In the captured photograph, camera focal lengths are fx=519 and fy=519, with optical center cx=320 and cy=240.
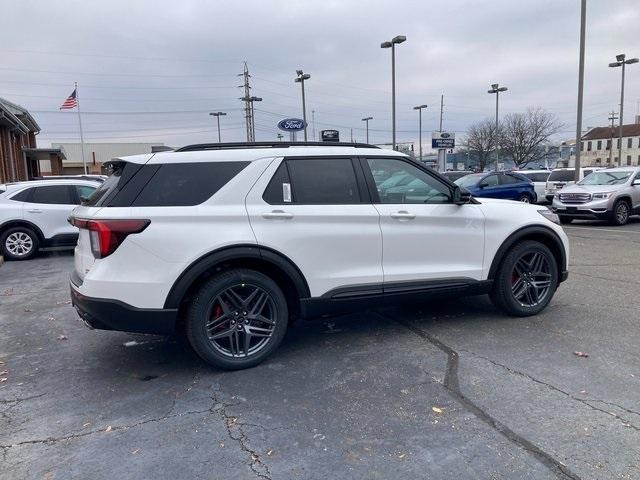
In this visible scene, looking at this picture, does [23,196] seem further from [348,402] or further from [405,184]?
[348,402]

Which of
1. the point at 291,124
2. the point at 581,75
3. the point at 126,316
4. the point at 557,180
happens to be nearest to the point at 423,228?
the point at 126,316

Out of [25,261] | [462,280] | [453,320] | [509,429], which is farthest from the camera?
[25,261]

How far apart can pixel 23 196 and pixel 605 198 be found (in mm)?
14668

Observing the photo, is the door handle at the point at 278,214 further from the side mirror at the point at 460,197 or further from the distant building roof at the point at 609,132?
the distant building roof at the point at 609,132

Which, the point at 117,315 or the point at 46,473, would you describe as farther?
the point at 117,315

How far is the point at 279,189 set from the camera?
441 centimetres

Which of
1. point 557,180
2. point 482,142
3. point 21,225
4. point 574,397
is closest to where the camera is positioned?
point 574,397

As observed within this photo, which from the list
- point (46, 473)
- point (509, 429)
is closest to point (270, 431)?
point (46, 473)

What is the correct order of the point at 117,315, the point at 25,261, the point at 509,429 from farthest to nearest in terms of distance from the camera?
the point at 25,261 → the point at 117,315 → the point at 509,429

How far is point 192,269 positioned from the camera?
3.98 metres

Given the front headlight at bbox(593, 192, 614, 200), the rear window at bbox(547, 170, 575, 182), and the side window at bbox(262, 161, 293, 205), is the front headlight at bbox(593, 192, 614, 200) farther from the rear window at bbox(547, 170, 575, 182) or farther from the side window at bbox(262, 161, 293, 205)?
the side window at bbox(262, 161, 293, 205)

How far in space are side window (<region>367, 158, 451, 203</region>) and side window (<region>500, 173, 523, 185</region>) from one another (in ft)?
47.8

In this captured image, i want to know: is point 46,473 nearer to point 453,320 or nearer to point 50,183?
point 453,320

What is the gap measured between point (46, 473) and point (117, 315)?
125 cm
